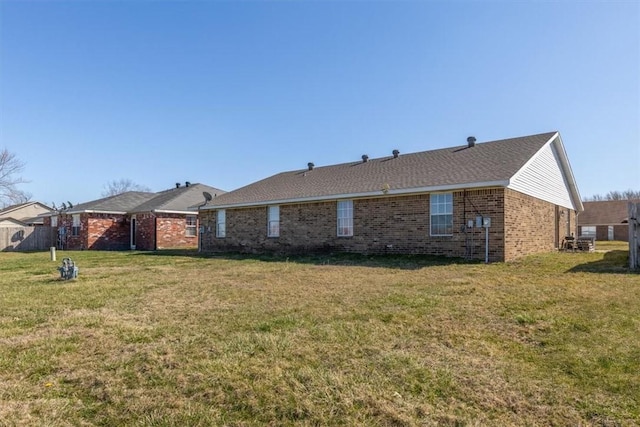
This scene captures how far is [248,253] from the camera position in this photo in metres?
18.6

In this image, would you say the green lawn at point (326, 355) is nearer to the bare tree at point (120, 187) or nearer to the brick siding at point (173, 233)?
the brick siding at point (173, 233)

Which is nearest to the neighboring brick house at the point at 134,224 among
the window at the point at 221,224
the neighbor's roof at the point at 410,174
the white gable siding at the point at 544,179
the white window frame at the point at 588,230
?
the window at the point at 221,224

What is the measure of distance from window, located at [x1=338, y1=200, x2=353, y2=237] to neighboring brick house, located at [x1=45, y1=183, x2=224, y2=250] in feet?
36.9

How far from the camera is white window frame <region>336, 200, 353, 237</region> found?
1531 centimetres

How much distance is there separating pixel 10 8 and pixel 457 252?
50.3ft

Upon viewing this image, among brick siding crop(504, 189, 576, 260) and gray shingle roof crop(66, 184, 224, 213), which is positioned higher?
gray shingle roof crop(66, 184, 224, 213)

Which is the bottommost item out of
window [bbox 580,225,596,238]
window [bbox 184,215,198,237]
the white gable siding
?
window [bbox 580,225,596,238]

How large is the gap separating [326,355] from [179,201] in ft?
76.8

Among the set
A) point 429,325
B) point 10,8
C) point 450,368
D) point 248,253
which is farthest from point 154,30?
point 450,368

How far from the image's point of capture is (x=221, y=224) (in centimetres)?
2075

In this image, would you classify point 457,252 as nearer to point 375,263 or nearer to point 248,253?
point 375,263

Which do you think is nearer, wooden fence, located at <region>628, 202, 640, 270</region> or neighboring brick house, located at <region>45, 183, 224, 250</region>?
wooden fence, located at <region>628, 202, 640, 270</region>

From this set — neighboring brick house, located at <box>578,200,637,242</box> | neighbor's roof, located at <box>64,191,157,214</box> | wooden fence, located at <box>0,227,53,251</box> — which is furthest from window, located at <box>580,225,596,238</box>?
wooden fence, located at <box>0,227,53,251</box>

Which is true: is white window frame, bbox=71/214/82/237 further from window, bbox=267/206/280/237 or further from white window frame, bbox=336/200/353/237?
white window frame, bbox=336/200/353/237
